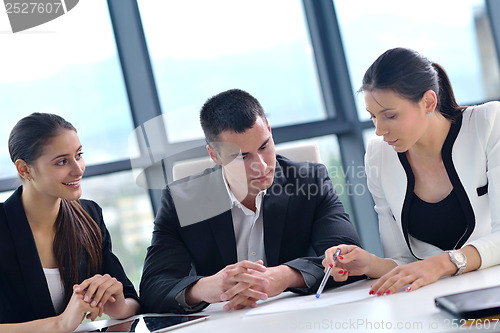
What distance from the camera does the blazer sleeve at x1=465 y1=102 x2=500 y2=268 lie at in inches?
60.4

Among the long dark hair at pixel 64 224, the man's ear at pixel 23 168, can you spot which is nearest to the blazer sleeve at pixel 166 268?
the long dark hair at pixel 64 224

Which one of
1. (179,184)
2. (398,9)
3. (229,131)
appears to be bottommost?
(179,184)

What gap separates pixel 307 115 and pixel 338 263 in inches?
86.9

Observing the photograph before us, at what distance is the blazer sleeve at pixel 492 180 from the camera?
5.04 feet

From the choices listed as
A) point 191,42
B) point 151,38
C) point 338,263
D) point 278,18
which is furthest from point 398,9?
point 338,263

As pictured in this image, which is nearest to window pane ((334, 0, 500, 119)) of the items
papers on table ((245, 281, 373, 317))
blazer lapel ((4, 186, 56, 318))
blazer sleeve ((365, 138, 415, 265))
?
blazer sleeve ((365, 138, 415, 265))

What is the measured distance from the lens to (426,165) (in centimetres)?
189

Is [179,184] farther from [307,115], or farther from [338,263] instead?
[307,115]


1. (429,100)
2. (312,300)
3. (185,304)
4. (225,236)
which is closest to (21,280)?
(185,304)

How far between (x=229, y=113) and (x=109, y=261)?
683mm

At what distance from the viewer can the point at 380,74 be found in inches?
71.2

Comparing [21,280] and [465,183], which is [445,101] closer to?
[465,183]

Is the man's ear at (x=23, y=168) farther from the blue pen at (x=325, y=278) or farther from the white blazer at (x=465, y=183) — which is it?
the white blazer at (x=465, y=183)

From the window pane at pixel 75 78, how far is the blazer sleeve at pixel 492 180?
2.12 m
